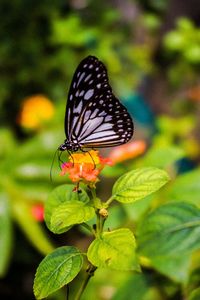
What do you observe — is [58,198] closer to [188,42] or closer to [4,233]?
[4,233]

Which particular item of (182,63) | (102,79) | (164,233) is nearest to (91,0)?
(182,63)

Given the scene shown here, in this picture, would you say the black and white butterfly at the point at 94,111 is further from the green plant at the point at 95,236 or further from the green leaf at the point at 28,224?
the green leaf at the point at 28,224

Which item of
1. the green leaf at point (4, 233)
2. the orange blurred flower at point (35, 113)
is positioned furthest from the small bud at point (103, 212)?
the orange blurred flower at point (35, 113)

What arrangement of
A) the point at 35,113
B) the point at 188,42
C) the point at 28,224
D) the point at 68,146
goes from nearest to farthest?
1. the point at 68,146
2. the point at 28,224
3. the point at 35,113
4. the point at 188,42

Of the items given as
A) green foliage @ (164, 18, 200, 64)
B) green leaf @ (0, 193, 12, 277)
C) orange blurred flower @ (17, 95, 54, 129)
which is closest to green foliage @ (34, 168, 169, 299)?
green leaf @ (0, 193, 12, 277)

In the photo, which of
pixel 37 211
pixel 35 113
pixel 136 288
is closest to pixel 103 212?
pixel 136 288

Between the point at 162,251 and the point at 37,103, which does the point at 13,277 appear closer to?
the point at 37,103
